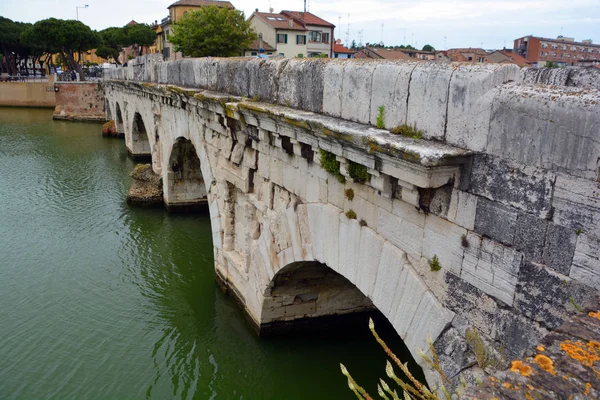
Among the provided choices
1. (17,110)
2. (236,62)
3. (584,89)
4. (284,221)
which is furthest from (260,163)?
(17,110)

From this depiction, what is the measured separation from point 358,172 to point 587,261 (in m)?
1.99

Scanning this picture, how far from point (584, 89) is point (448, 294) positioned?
1609 millimetres

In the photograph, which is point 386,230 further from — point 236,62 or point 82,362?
point 82,362

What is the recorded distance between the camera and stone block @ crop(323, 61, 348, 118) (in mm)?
4660

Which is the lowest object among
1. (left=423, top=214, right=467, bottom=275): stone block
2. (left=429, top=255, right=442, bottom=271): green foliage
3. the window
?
(left=429, top=255, right=442, bottom=271): green foliage

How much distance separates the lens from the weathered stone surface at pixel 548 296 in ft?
8.82

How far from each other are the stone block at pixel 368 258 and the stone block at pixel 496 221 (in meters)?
1.09

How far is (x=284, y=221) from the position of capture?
242 inches

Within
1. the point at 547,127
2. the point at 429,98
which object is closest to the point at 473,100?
the point at 429,98

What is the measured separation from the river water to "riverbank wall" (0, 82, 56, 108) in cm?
2981

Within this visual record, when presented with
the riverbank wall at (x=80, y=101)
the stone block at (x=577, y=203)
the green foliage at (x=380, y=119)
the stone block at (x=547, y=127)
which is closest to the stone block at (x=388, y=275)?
the green foliage at (x=380, y=119)

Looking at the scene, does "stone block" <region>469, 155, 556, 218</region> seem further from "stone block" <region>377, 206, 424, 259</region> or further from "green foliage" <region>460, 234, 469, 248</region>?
"stone block" <region>377, 206, 424, 259</region>

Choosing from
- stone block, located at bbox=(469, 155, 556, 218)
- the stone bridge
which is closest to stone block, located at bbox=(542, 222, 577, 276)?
the stone bridge

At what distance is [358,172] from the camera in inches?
168
